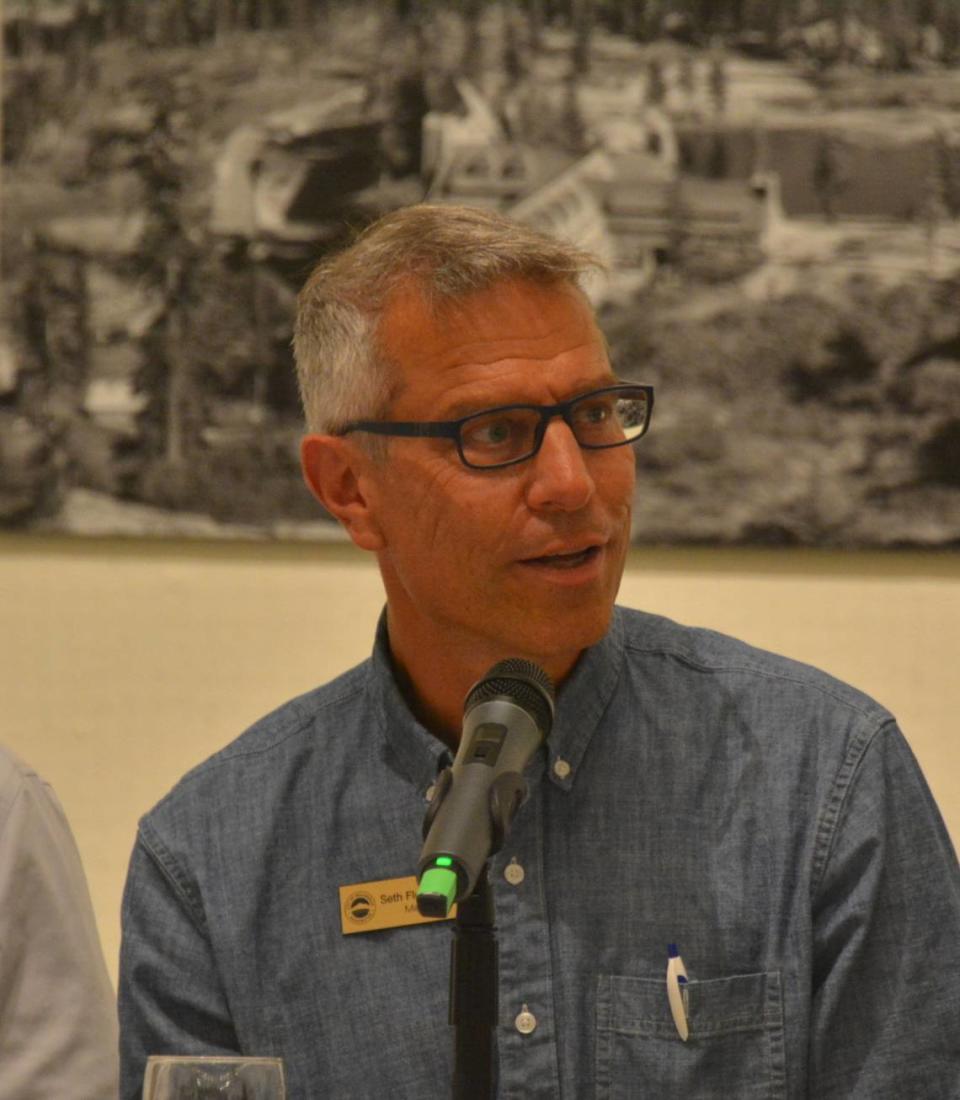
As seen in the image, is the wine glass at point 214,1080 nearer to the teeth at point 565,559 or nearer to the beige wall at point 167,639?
the teeth at point 565,559

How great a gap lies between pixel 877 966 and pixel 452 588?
55 centimetres

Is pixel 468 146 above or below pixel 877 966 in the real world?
above

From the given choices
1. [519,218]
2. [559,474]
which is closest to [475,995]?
[559,474]

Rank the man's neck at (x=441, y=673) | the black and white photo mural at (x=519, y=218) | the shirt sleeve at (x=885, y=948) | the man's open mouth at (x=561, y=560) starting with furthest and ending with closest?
the black and white photo mural at (x=519, y=218) → the man's neck at (x=441, y=673) → the man's open mouth at (x=561, y=560) → the shirt sleeve at (x=885, y=948)

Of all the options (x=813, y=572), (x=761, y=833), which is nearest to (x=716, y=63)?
(x=813, y=572)

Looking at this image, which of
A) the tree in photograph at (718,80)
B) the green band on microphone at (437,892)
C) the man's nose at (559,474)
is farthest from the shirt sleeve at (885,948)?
the tree in photograph at (718,80)

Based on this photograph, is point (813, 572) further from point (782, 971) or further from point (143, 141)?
point (143, 141)

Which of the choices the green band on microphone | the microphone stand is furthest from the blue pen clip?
the green band on microphone

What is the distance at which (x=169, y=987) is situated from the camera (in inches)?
61.9

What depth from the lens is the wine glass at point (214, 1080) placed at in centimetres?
102

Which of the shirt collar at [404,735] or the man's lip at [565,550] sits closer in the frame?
the man's lip at [565,550]

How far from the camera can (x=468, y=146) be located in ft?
8.25

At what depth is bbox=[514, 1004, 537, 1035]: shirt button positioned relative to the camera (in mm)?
1470

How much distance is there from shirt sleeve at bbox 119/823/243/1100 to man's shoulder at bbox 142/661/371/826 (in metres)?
0.09
